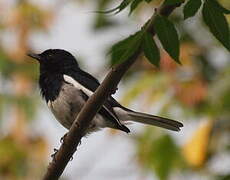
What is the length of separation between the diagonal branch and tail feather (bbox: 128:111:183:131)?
1.17 metres

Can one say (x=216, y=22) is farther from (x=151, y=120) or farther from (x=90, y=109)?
(x=151, y=120)

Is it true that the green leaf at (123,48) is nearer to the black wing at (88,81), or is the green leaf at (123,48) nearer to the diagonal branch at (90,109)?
the diagonal branch at (90,109)

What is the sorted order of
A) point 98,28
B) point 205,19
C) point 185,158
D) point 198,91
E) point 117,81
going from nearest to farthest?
point 205,19 < point 117,81 < point 185,158 < point 198,91 < point 98,28

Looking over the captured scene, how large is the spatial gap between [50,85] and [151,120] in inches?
27.1

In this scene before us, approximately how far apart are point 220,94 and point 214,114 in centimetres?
13

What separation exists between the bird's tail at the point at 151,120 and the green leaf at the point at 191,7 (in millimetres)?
1838

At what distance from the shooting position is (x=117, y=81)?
250 cm

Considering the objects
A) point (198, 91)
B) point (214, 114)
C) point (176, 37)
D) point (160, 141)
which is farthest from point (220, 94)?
point (176, 37)


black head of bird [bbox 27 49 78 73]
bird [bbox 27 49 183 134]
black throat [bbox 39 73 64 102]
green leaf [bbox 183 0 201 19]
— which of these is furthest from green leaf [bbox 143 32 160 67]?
black head of bird [bbox 27 49 78 73]

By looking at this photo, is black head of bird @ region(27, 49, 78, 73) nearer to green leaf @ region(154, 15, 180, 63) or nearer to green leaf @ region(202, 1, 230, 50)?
green leaf @ region(154, 15, 180, 63)

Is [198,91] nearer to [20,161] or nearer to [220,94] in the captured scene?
[220,94]

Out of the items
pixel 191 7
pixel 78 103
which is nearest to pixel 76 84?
pixel 78 103

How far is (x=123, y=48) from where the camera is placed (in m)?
2.21

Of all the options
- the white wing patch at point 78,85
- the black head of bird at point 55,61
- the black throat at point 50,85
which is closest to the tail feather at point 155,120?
the white wing patch at point 78,85
